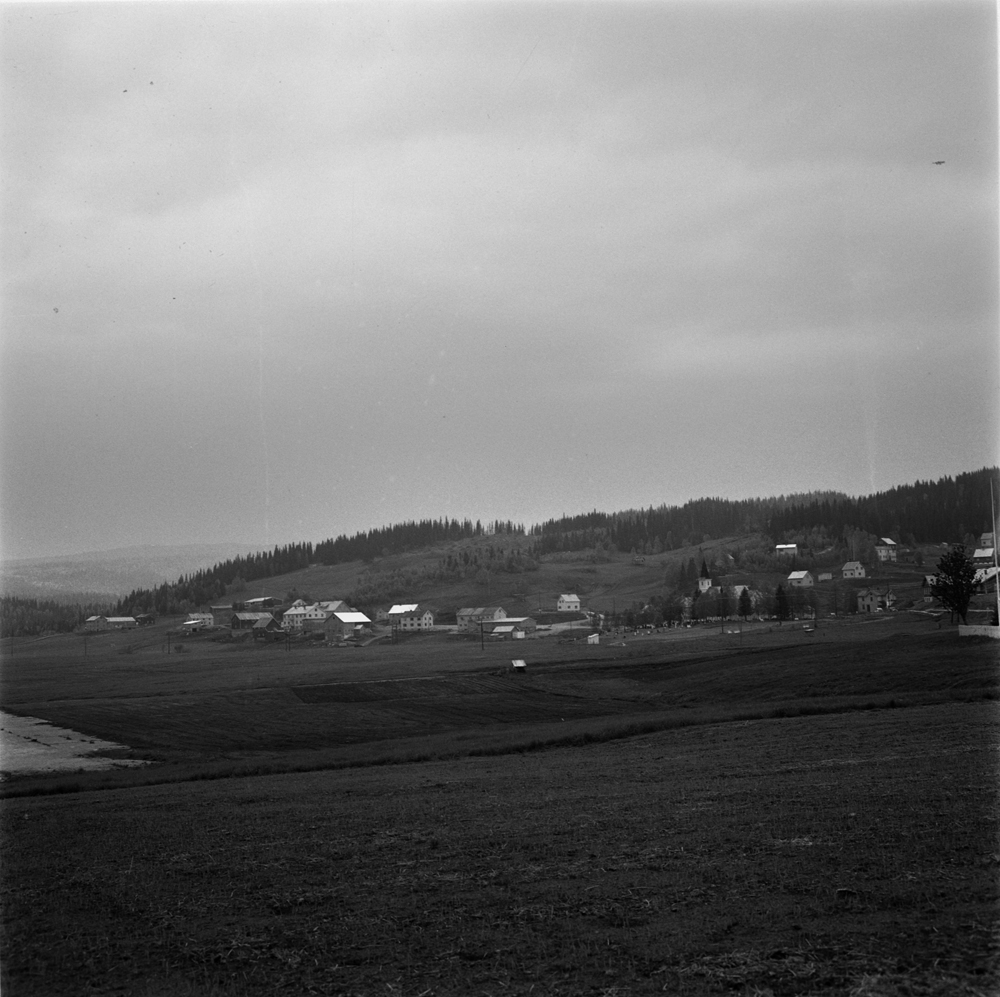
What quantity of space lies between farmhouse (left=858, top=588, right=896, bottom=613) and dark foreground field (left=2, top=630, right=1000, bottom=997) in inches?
4104

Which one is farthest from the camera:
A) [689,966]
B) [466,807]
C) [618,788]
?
[618,788]

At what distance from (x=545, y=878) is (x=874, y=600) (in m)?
130

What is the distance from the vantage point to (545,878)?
49.5ft

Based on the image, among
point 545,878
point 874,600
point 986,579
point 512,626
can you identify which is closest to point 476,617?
point 512,626

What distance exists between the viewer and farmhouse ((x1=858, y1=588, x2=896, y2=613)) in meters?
132

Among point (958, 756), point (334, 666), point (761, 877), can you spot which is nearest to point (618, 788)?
point (958, 756)

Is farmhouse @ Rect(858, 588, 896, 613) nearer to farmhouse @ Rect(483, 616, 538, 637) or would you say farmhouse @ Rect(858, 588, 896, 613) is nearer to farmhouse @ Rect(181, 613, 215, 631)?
farmhouse @ Rect(483, 616, 538, 637)

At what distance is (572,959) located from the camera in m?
11.2

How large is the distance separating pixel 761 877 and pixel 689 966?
3587 millimetres

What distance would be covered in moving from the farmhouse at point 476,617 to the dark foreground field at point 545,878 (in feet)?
442

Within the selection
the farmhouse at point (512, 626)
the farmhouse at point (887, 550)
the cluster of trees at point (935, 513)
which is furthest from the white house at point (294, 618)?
the cluster of trees at point (935, 513)

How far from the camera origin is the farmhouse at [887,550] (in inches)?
6781

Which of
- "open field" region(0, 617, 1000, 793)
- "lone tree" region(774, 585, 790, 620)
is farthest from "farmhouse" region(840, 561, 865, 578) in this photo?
"open field" region(0, 617, 1000, 793)

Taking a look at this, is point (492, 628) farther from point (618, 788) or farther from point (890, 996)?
point (890, 996)
